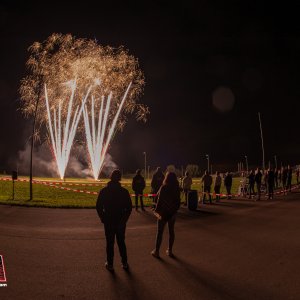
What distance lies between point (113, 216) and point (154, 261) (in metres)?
1.34

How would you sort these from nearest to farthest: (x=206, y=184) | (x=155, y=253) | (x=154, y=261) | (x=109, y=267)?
(x=109, y=267) → (x=154, y=261) → (x=155, y=253) → (x=206, y=184)

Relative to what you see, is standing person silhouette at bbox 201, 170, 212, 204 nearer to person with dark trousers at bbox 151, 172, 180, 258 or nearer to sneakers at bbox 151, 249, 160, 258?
person with dark trousers at bbox 151, 172, 180, 258

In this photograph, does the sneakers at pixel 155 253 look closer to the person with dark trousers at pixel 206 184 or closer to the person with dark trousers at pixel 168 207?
the person with dark trousers at pixel 168 207

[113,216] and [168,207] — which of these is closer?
[113,216]

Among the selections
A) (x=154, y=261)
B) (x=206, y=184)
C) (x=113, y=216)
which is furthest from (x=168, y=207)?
(x=206, y=184)

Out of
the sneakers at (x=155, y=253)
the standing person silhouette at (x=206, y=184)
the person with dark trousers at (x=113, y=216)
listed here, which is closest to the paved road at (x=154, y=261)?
the sneakers at (x=155, y=253)

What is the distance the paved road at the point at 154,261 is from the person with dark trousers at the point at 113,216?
33cm

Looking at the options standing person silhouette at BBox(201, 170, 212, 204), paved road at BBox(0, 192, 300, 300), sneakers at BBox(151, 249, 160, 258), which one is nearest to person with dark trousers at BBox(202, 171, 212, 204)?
standing person silhouette at BBox(201, 170, 212, 204)

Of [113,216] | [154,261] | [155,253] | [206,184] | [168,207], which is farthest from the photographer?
[206,184]

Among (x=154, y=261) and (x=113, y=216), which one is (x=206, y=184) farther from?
(x=113, y=216)

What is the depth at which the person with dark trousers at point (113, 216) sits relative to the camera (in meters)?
7.03

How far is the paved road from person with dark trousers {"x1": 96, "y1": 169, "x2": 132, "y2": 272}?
33 centimetres

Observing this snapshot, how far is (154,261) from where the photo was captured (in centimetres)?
754

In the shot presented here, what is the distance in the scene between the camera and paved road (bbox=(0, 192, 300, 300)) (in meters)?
5.69
